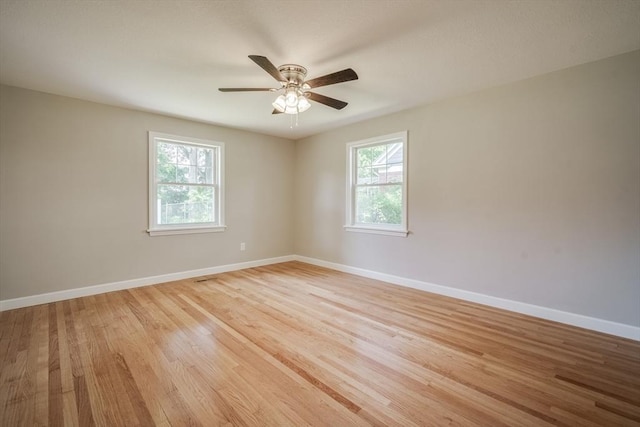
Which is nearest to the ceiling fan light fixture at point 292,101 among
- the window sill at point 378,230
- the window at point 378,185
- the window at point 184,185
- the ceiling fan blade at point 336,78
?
the ceiling fan blade at point 336,78

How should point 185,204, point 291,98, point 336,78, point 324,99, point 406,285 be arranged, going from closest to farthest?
1. point 336,78
2. point 291,98
3. point 324,99
4. point 406,285
5. point 185,204

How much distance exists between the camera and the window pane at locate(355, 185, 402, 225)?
13.8 ft

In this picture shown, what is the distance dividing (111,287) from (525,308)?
5125 mm

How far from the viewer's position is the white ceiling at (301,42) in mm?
1918

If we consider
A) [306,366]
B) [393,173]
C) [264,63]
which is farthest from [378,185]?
[306,366]

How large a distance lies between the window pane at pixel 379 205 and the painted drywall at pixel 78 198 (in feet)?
Answer: 7.86

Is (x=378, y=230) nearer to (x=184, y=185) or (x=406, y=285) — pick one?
(x=406, y=285)

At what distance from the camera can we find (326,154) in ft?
17.1

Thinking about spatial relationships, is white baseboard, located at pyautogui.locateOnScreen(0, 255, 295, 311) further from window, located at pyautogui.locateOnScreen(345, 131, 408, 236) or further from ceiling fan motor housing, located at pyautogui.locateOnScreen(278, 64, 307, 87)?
ceiling fan motor housing, located at pyautogui.locateOnScreen(278, 64, 307, 87)

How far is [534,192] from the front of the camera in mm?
2953

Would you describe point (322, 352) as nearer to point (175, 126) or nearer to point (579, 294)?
point (579, 294)

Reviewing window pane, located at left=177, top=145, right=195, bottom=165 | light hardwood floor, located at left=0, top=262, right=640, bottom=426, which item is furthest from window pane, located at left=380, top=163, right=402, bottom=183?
window pane, located at left=177, top=145, right=195, bottom=165

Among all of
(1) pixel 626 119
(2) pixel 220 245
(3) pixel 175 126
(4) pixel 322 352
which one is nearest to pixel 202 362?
(4) pixel 322 352

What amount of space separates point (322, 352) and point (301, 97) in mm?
2255
